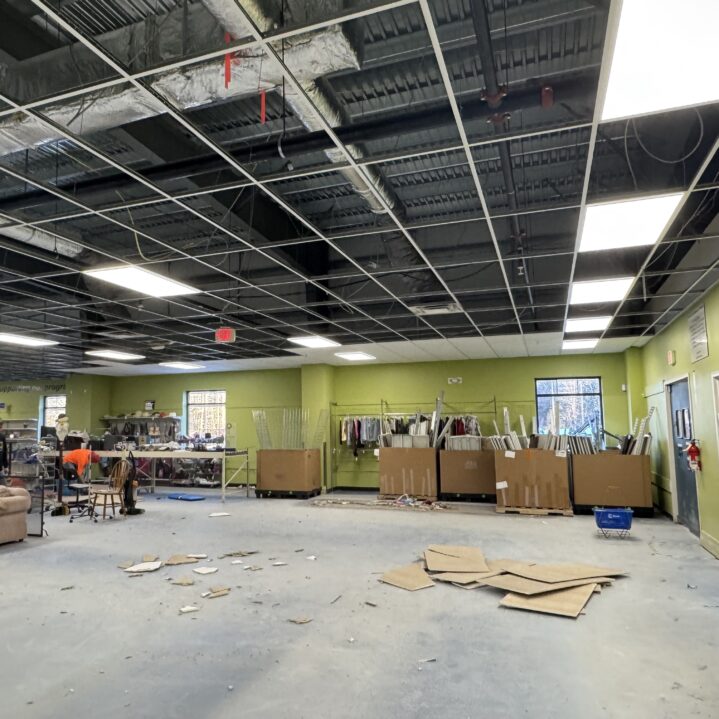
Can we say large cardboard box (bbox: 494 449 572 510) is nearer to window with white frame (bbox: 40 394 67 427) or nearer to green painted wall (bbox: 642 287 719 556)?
green painted wall (bbox: 642 287 719 556)

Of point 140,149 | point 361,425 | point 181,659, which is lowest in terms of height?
point 181,659

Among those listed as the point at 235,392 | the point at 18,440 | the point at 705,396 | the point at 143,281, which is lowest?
the point at 18,440

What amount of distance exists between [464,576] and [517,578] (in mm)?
494

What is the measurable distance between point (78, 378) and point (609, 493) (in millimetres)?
12933

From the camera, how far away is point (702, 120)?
2904 mm

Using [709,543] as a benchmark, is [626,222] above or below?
above

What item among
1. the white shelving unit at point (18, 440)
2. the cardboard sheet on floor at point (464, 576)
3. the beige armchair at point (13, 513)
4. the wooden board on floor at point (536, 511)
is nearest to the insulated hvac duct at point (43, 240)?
the beige armchair at point (13, 513)

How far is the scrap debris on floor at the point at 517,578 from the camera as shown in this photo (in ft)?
14.2

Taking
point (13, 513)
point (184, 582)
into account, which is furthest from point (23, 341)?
point (184, 582)

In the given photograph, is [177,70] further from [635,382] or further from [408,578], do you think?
[635,382]

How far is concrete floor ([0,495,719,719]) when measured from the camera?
9.20 ft

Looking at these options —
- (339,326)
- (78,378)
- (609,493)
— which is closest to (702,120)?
(339,326)

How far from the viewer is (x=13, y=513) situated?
6746mm

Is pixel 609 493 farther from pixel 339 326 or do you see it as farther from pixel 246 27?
pixel 246 27
